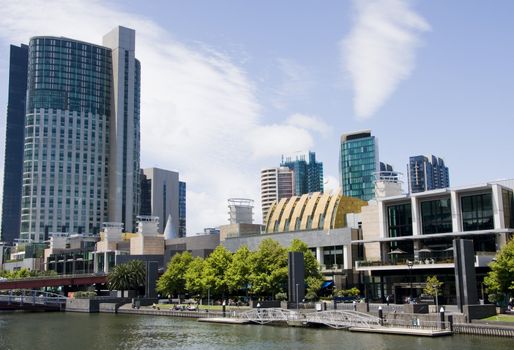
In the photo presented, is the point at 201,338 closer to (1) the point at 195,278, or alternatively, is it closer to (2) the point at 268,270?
(2) the point at 268,270

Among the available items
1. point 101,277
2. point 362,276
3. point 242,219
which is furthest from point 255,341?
point 101,277

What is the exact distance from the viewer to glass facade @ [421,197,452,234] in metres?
105

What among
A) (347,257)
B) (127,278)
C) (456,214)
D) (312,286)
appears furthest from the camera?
(127,278)

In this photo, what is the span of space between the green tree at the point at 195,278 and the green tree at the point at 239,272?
7.85 m

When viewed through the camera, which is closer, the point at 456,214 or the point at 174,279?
the point at 456,214

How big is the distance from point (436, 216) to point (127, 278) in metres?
70.8

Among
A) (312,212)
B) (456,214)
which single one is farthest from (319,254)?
(456,214)

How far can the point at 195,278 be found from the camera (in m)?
124

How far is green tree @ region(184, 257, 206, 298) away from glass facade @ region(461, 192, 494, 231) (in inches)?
1984

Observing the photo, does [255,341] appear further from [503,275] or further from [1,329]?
[1,329]

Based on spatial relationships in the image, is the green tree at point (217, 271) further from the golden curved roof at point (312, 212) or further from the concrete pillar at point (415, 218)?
the concrete pillar at point (415, 218)

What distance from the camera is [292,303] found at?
310 feet

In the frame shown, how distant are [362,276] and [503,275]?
3995cm

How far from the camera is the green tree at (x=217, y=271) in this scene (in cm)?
11775
